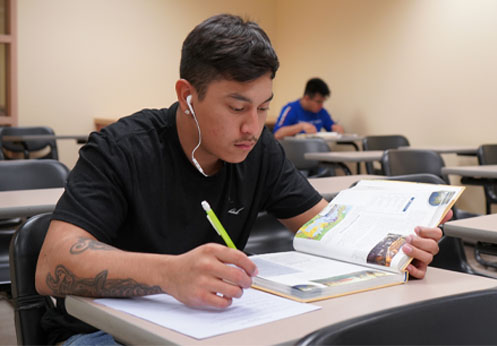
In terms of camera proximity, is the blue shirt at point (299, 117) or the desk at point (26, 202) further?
the blue shirt at point (299, 117)

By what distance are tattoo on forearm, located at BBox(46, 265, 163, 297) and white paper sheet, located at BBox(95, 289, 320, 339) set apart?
0.04ft

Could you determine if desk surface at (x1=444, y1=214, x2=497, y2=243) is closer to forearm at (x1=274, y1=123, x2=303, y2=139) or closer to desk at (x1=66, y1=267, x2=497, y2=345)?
desk at (x1=66, y1=267, x2=497, y2=345)

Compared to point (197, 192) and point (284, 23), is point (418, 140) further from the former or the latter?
point (197, 192)

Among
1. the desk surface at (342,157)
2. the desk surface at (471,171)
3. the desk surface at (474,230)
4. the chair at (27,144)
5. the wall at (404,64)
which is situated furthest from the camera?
the chair at (27,144)

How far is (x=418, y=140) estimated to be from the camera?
5926 mm

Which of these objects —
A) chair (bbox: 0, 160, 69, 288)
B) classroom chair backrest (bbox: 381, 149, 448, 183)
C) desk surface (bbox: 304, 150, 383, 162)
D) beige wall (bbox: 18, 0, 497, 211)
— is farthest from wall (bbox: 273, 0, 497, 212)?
chair (bbox: 0, 160, 69, 288)

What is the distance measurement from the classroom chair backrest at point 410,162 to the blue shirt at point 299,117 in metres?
2.67

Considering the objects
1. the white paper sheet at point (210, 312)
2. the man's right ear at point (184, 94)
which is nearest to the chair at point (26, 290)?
the white paper sheet at point (210, 312)

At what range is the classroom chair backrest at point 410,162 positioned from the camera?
11.5ft

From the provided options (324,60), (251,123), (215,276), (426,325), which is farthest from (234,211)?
(324,60)

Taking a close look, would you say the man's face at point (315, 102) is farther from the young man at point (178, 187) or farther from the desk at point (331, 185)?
the young man at point (178, 187)

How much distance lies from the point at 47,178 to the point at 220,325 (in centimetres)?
196

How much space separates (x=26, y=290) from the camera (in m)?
1.20

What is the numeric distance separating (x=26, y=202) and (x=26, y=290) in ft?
3.28
